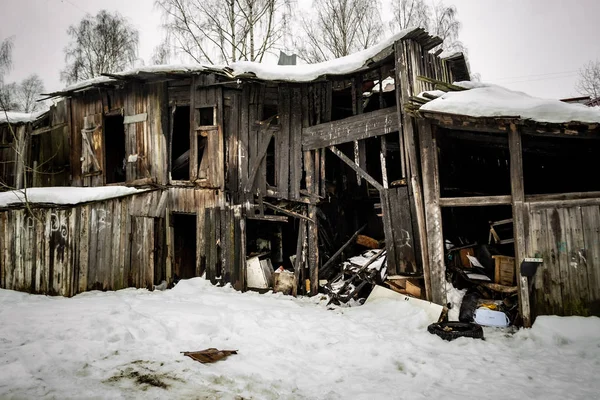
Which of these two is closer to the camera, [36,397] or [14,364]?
[36,397]

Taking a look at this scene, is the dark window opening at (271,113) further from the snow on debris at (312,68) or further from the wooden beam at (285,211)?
the wooden beam at (285,211)

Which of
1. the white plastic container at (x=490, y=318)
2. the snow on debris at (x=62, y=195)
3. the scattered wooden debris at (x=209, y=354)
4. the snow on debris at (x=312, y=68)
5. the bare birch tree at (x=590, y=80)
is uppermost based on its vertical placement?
the bare birch tree at (x=590, y=80)

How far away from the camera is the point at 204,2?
670 inches

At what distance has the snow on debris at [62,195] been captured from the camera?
344 inches

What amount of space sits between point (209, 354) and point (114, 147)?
412 inches

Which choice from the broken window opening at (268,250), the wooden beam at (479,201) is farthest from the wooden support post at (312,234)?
the wooden beam at (479,201)

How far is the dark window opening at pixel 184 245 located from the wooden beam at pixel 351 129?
4.78 meters

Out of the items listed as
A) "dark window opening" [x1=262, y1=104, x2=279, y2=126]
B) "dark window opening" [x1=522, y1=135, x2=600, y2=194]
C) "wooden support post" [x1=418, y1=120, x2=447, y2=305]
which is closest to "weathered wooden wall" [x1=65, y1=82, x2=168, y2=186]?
"dark window opening" [x1=262, y1=104, x2=279, y2=126]

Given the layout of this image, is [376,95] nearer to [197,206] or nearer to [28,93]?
[197,206]

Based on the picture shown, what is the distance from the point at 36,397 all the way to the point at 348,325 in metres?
5.14

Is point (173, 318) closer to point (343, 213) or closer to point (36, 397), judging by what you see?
point (36, 397)

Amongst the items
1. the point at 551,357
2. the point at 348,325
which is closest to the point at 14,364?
the point at 348,325

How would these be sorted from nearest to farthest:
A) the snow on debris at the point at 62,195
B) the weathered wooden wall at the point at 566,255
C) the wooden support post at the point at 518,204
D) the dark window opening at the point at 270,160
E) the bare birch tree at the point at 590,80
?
1. the weathered wooden wall at the point at 566,255
2. the wooden support post at the point at 518,204
3. the snow on debris at the point at 62,195
4. the dark window opening at the point at 270,160
5. the bare birch tree at the point at 590,80

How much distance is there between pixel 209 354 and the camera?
4957 millimetres
